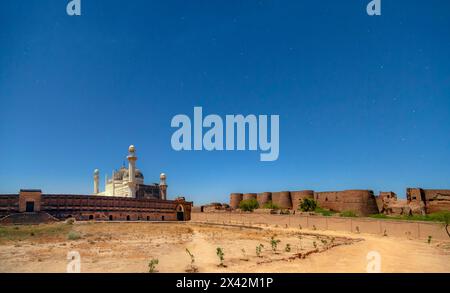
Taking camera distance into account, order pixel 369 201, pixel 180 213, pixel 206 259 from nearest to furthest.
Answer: pixel 206 259 < pixel 369 201 < pixel 180 213

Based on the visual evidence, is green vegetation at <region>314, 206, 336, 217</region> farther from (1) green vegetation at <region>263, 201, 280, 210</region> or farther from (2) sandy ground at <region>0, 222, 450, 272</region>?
(2) sandy ground at <region>0, 222, 450, 272</region>

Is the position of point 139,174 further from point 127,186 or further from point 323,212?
point 323,212

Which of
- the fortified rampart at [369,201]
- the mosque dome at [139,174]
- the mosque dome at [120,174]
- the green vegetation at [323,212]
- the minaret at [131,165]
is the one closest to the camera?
the fortified rampart at [369,201]

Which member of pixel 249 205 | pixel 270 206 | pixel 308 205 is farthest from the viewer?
pixel 249 205

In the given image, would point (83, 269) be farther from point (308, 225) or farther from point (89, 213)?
point (89, 213)

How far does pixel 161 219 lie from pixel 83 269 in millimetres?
43654

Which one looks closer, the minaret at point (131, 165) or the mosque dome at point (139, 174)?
the minaret at point (131, 165)

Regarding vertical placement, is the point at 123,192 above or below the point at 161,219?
above

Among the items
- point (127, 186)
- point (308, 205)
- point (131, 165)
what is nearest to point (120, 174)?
point (127, 186)

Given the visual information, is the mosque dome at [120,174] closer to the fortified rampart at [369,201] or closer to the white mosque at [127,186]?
the white mosque at [127,186]

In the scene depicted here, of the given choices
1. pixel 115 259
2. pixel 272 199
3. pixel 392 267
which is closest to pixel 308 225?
pixel 272 199

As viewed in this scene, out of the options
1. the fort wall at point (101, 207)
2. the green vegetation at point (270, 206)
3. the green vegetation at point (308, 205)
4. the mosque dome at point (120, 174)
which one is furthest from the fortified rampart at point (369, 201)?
the mosque dome at point (120, 174)
